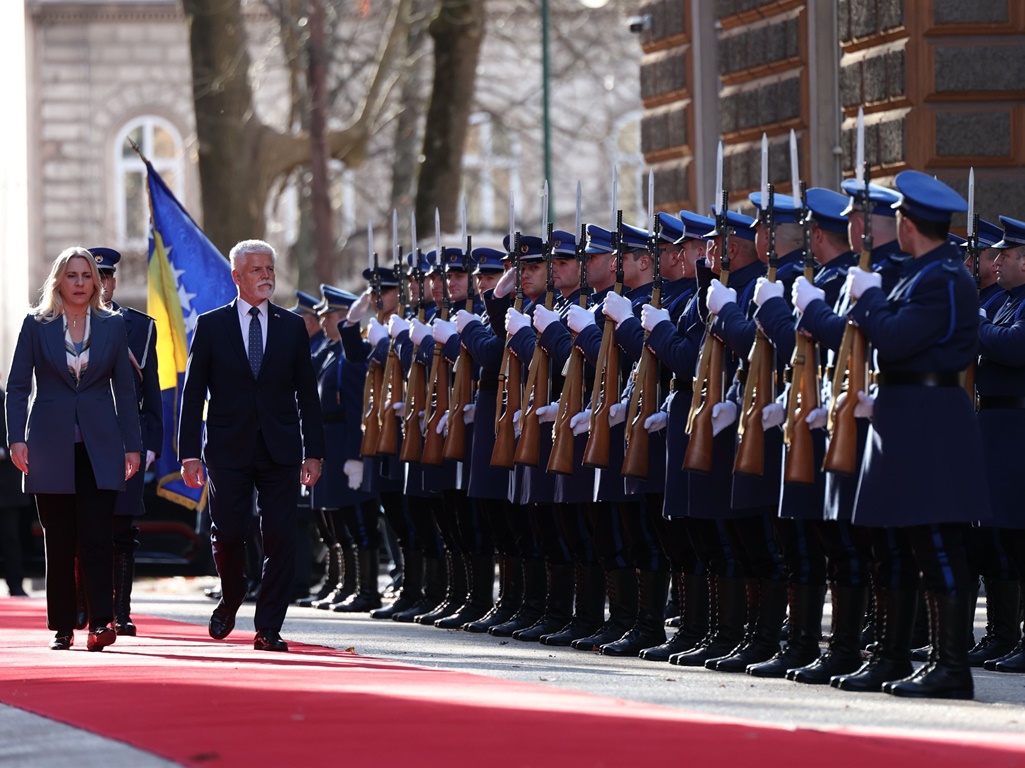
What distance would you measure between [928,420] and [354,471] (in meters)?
5.84

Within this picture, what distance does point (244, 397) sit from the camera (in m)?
10.4

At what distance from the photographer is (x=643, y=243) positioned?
423 inches

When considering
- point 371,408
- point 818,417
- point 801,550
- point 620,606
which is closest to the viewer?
point 818,417

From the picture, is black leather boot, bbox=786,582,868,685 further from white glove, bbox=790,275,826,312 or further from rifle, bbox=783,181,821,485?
white glove, bbox=790,275,826,312

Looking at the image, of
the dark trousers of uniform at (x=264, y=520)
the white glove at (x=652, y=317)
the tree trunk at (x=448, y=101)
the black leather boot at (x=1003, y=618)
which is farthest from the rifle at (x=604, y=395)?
the tree trunk at (x=448, y=101)

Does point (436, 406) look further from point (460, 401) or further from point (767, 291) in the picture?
point (767, 291)

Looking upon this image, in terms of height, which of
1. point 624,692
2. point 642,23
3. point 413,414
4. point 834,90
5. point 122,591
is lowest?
point 624,692

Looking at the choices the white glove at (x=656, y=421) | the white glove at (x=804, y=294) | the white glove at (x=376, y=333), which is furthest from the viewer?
the white glove at (x=376, y=333)

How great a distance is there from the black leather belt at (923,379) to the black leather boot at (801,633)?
122 cm

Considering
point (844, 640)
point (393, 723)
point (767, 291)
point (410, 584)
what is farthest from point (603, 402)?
point (393, 723)

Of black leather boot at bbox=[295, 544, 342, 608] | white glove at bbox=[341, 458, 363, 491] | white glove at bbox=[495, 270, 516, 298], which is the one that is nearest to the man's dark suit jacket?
white glove at bbox=[495, 270, 516, 298]

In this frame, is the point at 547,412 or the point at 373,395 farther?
the point at 373,395

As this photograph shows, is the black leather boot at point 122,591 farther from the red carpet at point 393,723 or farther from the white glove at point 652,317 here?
the white glove at point 652,317

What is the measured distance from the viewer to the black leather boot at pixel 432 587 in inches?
517
